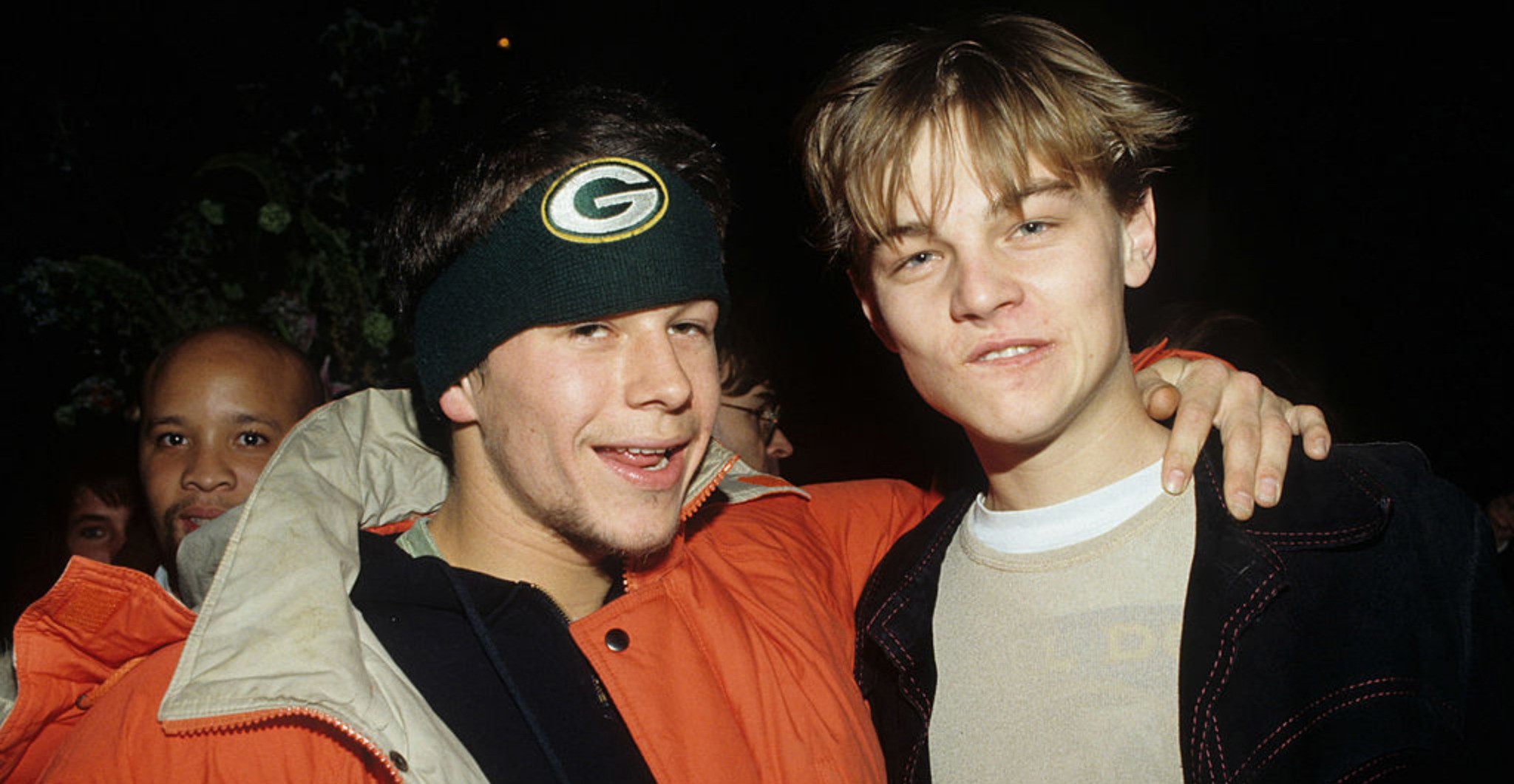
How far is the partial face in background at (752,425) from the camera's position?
3309mm

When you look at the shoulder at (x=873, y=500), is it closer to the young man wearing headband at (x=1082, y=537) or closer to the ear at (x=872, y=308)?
the young man wearing headband at (x=1082, y=537)

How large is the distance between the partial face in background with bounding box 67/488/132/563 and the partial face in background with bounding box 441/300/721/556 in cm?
234

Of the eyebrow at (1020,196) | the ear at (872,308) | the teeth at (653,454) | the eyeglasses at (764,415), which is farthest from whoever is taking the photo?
the eyeglasses at (764,415)

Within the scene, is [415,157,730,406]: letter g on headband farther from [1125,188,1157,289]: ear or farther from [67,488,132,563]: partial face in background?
[67,488,132,563]: partial face in background

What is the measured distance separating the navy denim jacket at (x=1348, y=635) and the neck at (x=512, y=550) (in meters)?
0.91

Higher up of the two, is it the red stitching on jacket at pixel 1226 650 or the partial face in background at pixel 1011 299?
the partial face in background at pixel 1011 299

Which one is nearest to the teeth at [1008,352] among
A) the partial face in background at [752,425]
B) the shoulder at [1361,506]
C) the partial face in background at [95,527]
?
the shoulder at [1361,506]

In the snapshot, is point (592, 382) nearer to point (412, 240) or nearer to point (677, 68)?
point (412, 240)

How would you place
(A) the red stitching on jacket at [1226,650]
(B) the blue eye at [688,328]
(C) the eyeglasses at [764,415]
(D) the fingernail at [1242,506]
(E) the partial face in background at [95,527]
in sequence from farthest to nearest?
1. (C) the eyeglasses at [764,415]
2. (E) the partial face in background at [95,527]
3. (B) the blue eye at [688,328]
4. (D) the fingernail at [1242,506]
5. (A) the red stitching on jacket at [1226,650]

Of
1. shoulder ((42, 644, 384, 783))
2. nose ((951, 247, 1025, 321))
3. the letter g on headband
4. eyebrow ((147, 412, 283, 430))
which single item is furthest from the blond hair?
eyebrow ((147, 412, 283, 430))

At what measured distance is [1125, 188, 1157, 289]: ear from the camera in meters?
1.76

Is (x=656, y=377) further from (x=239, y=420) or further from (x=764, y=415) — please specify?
(x=764, y=415)

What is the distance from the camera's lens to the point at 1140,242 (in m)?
1.78

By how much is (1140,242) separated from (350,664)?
1643 mm
